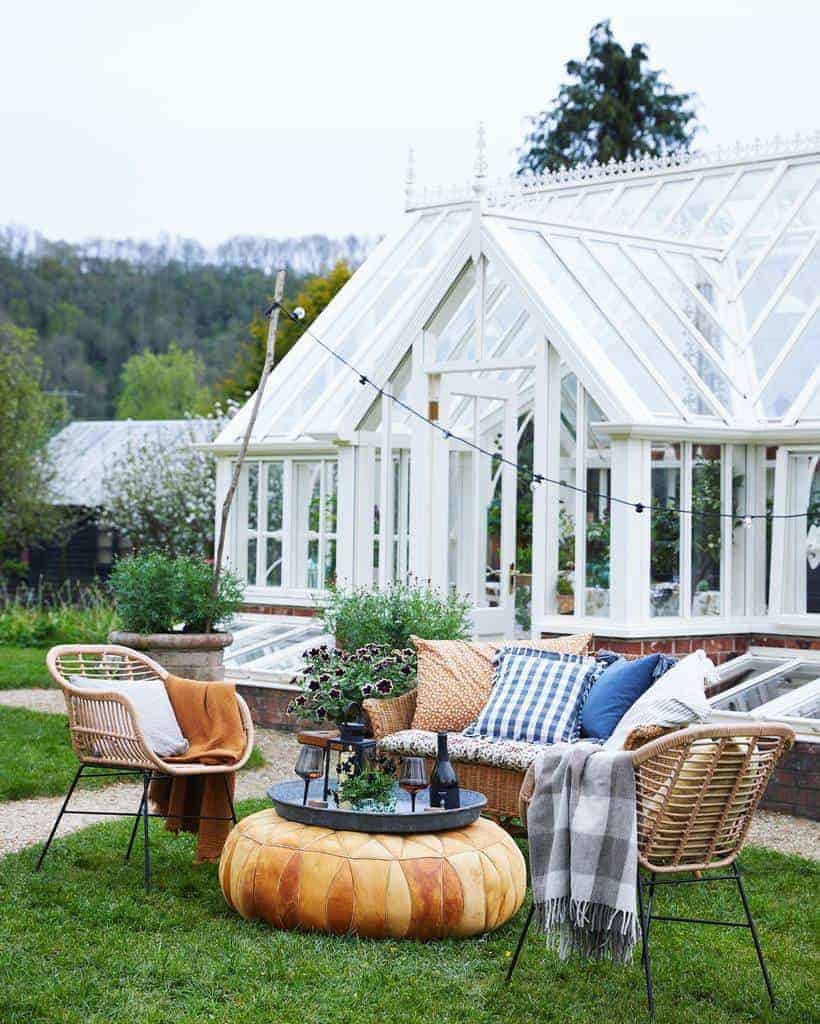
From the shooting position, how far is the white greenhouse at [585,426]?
33.2 feet

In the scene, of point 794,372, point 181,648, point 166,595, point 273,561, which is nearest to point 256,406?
point 166,595

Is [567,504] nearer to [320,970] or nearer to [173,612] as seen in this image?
[173,612]

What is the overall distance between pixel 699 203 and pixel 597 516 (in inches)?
155

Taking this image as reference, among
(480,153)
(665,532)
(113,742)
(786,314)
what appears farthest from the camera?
(480,153)

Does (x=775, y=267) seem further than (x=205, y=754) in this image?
Yes

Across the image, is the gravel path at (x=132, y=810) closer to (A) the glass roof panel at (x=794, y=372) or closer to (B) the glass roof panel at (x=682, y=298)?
(A) the glass roof panel at (x=794, y=372)

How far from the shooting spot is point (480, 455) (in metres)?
11.5

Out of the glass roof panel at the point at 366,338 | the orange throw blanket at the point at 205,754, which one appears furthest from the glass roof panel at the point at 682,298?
the orange throw blanket at the point at 205,754

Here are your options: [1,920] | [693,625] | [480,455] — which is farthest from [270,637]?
[1,920]

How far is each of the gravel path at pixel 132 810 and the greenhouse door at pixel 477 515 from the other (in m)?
2.19

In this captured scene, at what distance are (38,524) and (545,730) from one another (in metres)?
15.9

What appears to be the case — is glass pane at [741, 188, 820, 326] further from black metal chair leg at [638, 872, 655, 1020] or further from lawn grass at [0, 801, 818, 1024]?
black metal chair leg at [638, 872, 655, 1020]

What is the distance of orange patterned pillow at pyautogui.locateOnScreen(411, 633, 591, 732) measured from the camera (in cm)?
747

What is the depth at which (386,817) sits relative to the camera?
5516mm
